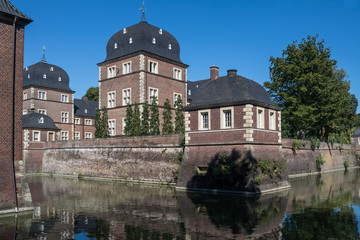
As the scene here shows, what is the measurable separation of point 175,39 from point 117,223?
1163 inches

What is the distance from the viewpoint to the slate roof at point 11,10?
571 inches

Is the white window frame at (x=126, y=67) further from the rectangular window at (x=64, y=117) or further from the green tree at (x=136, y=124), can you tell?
the rectangular window at (x=64, y=117)

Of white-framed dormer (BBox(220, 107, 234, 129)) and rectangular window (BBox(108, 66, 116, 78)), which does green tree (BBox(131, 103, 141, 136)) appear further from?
white-framed dormer (BBox(220, 107, 234, 129))

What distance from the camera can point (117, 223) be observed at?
12195 millimetres

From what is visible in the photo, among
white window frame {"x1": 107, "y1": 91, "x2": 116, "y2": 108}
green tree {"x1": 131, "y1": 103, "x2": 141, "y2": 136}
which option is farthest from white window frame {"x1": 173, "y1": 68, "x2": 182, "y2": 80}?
green tree {"x1": 131, "y1": 103, "x2": 141, "y2": 136}

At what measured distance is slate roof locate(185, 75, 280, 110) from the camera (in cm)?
2002

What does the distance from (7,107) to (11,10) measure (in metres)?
4.22

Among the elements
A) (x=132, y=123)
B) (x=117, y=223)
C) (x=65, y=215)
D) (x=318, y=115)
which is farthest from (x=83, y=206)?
(x=318, y=115)

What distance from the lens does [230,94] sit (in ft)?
67.2

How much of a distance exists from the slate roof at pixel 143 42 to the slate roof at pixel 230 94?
44.9ft

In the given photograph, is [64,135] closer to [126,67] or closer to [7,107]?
[126,67]

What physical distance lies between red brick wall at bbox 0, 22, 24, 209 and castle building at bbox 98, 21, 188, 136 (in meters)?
17.8

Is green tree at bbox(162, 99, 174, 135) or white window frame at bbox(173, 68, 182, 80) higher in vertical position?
white window frame at bbox(173, 68, 182, 80)

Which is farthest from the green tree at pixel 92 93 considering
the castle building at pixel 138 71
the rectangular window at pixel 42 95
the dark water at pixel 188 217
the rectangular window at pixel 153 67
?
the dark water at pixel 188 217
